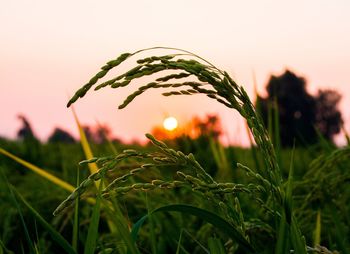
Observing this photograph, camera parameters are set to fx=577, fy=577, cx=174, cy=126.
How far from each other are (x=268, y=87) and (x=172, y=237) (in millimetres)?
64660

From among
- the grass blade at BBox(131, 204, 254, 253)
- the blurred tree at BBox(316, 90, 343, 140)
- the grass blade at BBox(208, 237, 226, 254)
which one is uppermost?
the grass blade at BBox(131, 204, 254, 253)

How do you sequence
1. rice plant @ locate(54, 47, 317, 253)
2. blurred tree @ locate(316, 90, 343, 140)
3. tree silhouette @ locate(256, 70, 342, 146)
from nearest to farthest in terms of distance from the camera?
rice plant @ locate(54, 47, 317, 253) → tree silhouette @ locate(256, 70, 342, 146) → blurred tree @ locate(316, 90, 343, 140)

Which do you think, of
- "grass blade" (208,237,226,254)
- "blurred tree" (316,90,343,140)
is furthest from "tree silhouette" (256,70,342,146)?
"grass blade" (208,237,226,254)

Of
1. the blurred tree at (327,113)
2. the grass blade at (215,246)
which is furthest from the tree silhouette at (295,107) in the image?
the grass blade at (215,246)

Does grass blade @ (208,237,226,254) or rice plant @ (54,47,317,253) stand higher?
rice plant @ (54,47,317,253)

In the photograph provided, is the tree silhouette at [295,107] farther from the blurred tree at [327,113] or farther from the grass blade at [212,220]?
the grass blade at [212,220]

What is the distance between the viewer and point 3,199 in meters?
4.05

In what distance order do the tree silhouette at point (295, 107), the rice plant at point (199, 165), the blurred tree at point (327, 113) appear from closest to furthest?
the rice plant at point (199, 165), the tree silhouette at point (295, 107), the blurred tree at point (327, 113)

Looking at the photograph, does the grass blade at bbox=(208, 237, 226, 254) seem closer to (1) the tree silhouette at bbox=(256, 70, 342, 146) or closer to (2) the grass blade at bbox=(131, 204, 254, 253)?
(2) the grass blade at bbox=(131, 204, 254, 253)

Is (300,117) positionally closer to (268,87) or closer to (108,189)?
(268,87)

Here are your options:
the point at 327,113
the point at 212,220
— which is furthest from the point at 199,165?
the point at 327,113

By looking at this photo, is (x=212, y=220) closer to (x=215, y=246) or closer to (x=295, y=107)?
(x=215, y=246)

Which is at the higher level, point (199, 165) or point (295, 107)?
point (199, 165)

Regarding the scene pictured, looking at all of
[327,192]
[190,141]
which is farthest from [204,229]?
[190,141]
